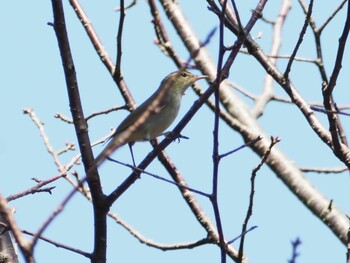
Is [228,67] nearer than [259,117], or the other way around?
[228,67]

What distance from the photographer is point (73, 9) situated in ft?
17.3

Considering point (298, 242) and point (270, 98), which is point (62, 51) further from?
point (270, 98)

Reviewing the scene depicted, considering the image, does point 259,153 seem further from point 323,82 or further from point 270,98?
point 323,82

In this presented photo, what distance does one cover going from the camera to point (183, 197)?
493cm

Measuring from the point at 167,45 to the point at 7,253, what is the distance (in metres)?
2.50

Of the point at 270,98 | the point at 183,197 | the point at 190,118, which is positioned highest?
the point at 270,98

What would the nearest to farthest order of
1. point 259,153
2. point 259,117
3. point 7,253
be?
point 7,253 < point 259,153 < point 259,117

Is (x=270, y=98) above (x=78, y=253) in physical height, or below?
above

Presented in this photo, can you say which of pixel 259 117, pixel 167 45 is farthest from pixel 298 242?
pixel 259 117

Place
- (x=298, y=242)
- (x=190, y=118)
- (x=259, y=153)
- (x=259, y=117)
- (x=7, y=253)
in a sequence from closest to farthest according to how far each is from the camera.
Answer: (x=298, y=242) < (x=190, y=118) < (x=7, y=253) < (x=259, y=153) < (x=259, y=117)

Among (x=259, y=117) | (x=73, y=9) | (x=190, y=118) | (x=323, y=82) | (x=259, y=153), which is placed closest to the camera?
(x=190, y=118)

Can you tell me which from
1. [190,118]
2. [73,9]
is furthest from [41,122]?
[190,118]

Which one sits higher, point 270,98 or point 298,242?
point 270,98

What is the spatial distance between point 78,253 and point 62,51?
0.86 m
